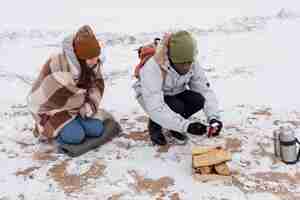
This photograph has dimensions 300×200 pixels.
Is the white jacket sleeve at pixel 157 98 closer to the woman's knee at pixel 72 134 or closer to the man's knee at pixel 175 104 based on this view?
the man's knee at pixel 175 104

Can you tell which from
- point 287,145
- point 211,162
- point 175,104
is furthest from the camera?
point 175,104

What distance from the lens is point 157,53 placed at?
333 cm

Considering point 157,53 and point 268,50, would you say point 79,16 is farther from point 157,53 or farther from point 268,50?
point 157,53

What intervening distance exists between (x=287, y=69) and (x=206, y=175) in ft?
8.34

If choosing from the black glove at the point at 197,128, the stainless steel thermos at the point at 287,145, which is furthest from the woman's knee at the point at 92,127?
the stainless steel thermos at the point at 287,145

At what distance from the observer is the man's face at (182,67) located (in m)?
3.26

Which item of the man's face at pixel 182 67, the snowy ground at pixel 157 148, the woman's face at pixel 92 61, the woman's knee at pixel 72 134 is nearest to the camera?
the snowy ground at pixel 157 148

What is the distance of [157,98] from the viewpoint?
3.32 meters

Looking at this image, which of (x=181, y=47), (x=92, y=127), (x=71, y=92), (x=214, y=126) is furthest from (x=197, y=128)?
(x=71, y=92)

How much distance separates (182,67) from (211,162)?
0.67m

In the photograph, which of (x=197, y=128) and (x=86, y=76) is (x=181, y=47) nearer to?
(x=197, y=128)

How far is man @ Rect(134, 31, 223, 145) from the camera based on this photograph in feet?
10.6

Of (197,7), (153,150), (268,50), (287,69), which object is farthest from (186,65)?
(197,7)

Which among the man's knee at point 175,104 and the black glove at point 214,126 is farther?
the man's knee at point 175,104
